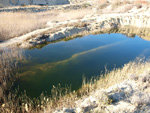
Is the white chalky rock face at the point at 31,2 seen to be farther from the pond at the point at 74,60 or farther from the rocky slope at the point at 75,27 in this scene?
the pond at the point at 74,60

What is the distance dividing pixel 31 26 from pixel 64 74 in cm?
825

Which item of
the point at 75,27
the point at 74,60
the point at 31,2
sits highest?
the point at 31,2

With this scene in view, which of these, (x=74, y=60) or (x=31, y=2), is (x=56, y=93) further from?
(x=31, y=2)

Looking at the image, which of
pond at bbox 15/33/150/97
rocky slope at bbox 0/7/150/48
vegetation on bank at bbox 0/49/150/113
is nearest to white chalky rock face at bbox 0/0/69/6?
rocky slope at bbox 0/7/150/48

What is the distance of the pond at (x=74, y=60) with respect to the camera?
6.64 meters

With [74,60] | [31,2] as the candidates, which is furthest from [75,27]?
[31,2]

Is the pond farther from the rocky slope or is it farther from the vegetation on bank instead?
the rocky slope

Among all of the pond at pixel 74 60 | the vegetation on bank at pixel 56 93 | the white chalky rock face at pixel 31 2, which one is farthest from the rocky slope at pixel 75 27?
the white chalky rock face at pixel 31 2

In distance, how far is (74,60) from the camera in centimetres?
888

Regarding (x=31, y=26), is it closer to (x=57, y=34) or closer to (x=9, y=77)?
(x=57, y=34)

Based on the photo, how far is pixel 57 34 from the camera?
12578 mm

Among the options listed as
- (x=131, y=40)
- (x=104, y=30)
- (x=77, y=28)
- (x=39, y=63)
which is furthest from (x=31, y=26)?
(x=131, y=40)

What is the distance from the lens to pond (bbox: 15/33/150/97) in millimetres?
6640

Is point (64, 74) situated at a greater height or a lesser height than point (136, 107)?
lesser
